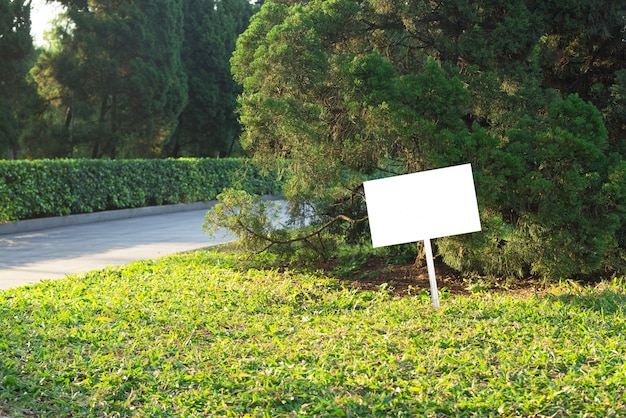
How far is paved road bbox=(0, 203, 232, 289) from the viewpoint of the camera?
9.09 meters

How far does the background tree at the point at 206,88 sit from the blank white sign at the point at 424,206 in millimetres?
22170

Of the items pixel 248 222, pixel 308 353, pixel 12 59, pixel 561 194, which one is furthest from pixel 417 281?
pixel 12 59

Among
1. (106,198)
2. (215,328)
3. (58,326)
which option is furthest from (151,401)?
(106,198)

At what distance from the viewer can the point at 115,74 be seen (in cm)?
2205

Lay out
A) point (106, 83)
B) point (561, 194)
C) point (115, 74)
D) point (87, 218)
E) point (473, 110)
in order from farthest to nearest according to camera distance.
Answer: point (106, 83)
point (115, 74)
point (87, 218)
point (473, 110)
point (561, 194)

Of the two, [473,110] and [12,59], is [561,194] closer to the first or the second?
[473,110]

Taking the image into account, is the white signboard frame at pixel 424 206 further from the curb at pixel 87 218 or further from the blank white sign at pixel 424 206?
the curb at pixel 87 218

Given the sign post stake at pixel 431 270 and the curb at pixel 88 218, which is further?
the curb at pixel 88 218

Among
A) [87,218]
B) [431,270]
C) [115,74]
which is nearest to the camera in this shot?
[431,270]

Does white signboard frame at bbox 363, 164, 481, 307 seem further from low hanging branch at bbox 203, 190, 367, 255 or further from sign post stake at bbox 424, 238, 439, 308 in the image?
low hanging branch at bbox 203, 190, 367, 255

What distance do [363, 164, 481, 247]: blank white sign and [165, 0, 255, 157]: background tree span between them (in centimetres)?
2217

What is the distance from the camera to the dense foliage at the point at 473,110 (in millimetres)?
6039

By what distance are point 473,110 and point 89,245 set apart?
7187mm

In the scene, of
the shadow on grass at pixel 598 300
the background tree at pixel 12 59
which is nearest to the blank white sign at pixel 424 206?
the shadow on grass at pixel 598 300
